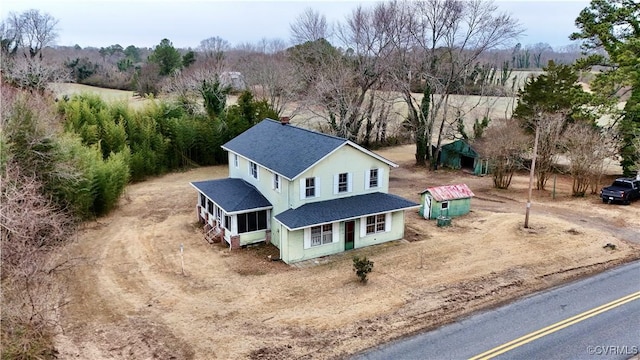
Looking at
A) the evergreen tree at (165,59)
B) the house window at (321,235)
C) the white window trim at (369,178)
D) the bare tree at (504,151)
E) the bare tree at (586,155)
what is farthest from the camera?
the evergreen tree at (165,59)

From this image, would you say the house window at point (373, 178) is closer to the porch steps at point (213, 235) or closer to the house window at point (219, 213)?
the house window at point (219, 213)

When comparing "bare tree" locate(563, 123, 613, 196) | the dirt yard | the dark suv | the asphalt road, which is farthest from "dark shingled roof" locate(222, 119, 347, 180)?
the dark suv

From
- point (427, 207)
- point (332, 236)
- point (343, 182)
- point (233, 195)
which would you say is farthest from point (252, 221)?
point (427, 207)

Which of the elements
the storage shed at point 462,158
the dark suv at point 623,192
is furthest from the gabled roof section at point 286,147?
the storage shed at point 462,158

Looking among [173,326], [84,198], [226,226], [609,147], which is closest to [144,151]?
[84,198]

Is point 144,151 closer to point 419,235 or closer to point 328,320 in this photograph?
point 419,235

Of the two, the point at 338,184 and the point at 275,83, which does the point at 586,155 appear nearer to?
the point at 338,184
